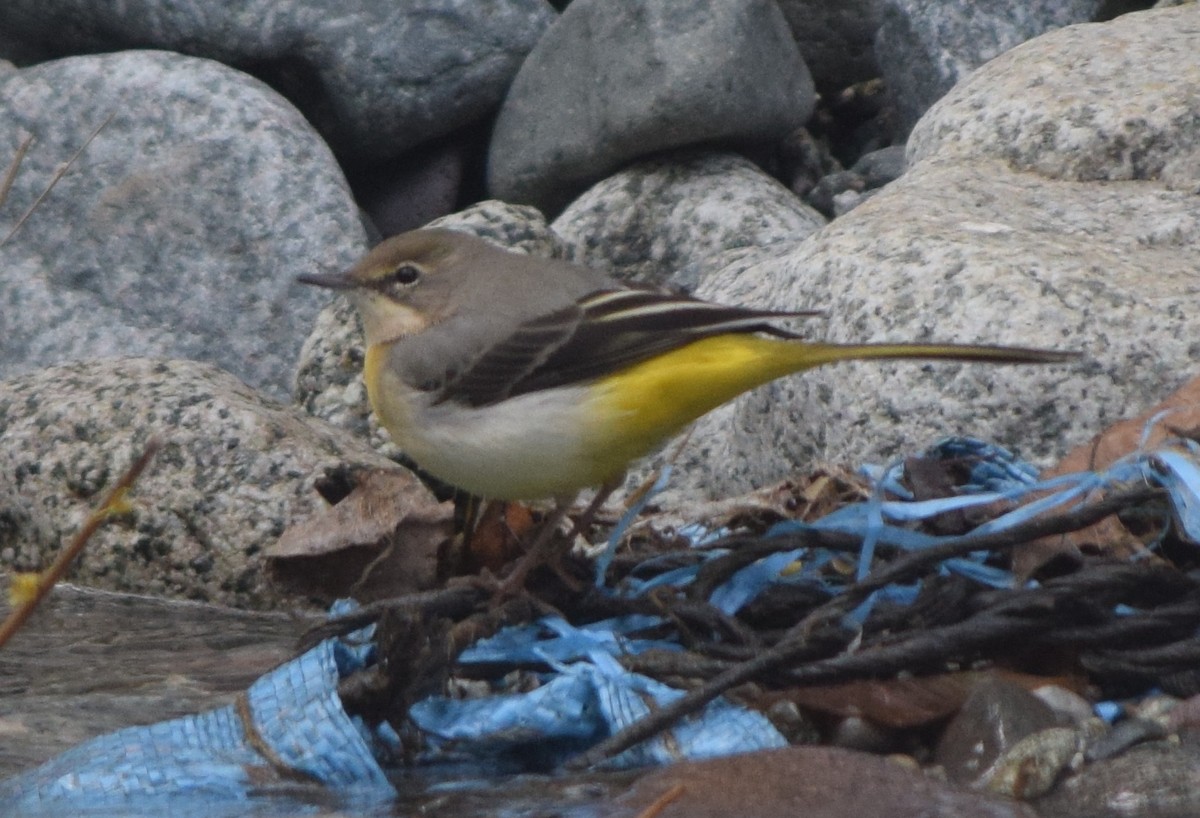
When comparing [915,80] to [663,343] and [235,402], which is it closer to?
[235,402]

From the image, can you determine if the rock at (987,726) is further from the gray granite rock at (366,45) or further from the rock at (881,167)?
the gray granite rock at (366,45)

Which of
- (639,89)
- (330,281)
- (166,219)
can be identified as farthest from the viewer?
(166,219)

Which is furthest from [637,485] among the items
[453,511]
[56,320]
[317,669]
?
[56,320]

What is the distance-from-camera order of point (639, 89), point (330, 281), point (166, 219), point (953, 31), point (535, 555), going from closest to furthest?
point (535, 555)
point (330, 281)
point (639, 89)
point (953, 31)
point (166, 219)

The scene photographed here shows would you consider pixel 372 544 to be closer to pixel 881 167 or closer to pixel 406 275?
pixel 406 275

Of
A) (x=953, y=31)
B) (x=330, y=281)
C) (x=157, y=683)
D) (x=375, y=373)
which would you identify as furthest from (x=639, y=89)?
(x=157, y=683)

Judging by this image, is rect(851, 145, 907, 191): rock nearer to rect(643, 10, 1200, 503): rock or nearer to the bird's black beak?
rect(643, 10, 1200, 503): rock
